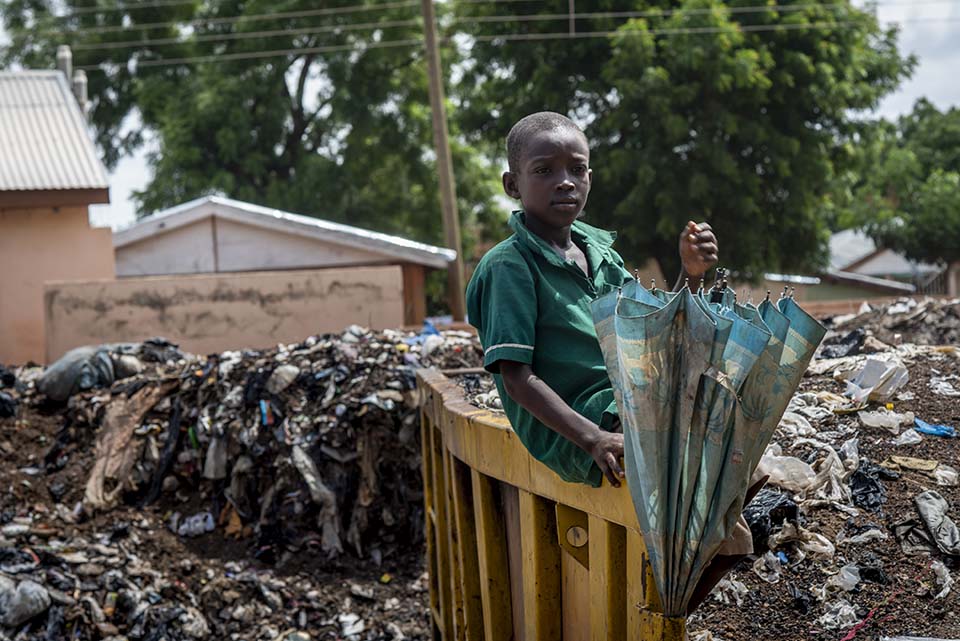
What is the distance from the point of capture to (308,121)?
28.4m

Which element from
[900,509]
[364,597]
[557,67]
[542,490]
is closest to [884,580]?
[900,509]

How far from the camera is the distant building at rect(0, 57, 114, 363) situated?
17.8 m

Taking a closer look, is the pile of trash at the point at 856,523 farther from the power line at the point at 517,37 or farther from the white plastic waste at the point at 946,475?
the power line at the point at 517,37

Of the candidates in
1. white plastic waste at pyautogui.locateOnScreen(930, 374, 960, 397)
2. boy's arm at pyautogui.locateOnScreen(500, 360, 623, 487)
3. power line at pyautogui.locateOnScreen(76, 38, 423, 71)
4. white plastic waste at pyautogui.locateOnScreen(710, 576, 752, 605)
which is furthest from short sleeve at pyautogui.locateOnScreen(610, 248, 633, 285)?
power line at pyautogui.locateOnScreen(76, 38, 423, 71)

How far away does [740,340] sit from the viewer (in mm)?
2246

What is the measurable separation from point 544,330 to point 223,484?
6.10m

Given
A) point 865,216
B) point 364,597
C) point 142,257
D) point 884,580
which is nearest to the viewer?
point 884,580

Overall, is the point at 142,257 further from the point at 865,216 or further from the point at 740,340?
the point at 865,216

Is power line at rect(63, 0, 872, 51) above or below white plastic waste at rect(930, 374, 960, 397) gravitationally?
above

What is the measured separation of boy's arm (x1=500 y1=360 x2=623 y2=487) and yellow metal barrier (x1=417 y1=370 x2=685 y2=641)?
3.3 inches

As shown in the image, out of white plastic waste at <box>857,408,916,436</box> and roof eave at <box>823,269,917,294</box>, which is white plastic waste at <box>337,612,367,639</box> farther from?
roof eave at <box>823,269,917,294</box>

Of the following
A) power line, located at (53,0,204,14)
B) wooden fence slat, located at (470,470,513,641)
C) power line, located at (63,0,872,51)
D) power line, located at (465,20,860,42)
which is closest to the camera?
wooden fence slat, located at (470,470,513,641)

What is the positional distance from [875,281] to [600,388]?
36181 millimetres

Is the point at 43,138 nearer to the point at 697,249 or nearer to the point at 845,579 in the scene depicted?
the point at 845,579
